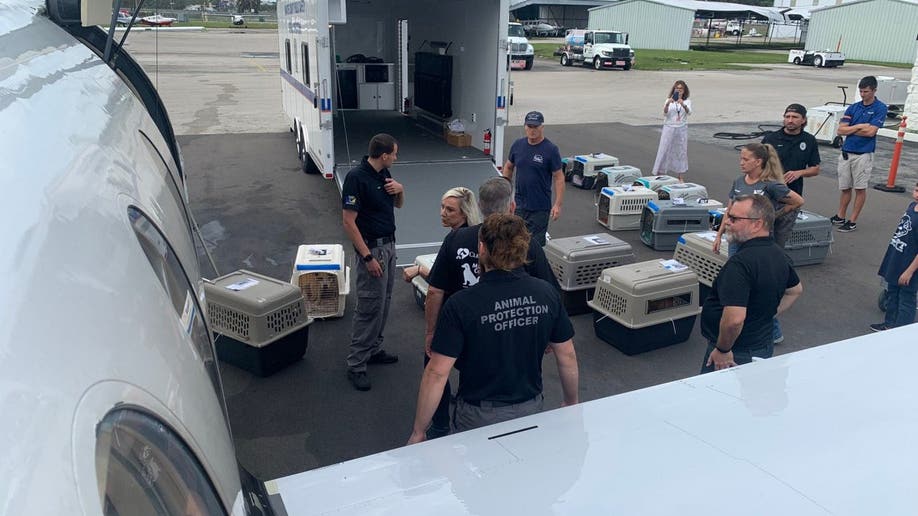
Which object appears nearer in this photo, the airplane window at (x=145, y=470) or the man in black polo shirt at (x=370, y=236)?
the airplane window at (x=145, y=470)

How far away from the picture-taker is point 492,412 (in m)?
3.20

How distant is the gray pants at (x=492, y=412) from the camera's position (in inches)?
126

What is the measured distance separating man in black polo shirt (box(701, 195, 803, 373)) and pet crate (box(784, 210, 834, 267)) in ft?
13.5

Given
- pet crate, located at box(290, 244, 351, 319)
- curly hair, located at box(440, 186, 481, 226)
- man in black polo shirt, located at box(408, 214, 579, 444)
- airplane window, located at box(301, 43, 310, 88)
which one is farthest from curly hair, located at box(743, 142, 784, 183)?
airplane window, located at box(301, 43, 310, 88)

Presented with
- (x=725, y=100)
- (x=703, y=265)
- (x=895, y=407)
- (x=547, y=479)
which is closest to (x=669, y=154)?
(x=703, y=265)

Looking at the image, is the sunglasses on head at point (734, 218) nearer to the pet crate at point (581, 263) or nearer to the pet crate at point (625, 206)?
the pet crate at point (581, 263)

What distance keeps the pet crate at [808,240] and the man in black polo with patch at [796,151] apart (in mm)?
1337

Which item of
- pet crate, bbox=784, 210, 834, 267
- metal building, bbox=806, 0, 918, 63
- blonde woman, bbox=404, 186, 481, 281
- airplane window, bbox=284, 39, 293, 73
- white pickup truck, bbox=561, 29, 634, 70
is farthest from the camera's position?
metal building, bbox=806, 0, 918, 63

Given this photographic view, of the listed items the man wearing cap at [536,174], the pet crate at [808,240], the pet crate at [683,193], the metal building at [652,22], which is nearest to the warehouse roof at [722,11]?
the metal building at [652,22]

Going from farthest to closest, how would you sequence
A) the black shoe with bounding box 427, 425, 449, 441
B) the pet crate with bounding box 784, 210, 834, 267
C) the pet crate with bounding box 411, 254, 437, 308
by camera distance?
the pet crate with bounding box 784, 210, 834, 267
the pet crate with bounding box 411, 254, 437, 308
the black shoe with bounding box 427, 425, 449, 441

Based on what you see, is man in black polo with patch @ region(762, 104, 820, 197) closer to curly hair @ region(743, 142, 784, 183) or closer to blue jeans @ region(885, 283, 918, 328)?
curly hair @ region(743, 142, 784, 183)

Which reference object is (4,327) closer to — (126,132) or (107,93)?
(126,132)

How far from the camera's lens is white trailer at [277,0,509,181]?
8.58m

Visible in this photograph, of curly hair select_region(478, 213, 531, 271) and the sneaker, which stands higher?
curly hair select_region(478, 213, 531, 271)
